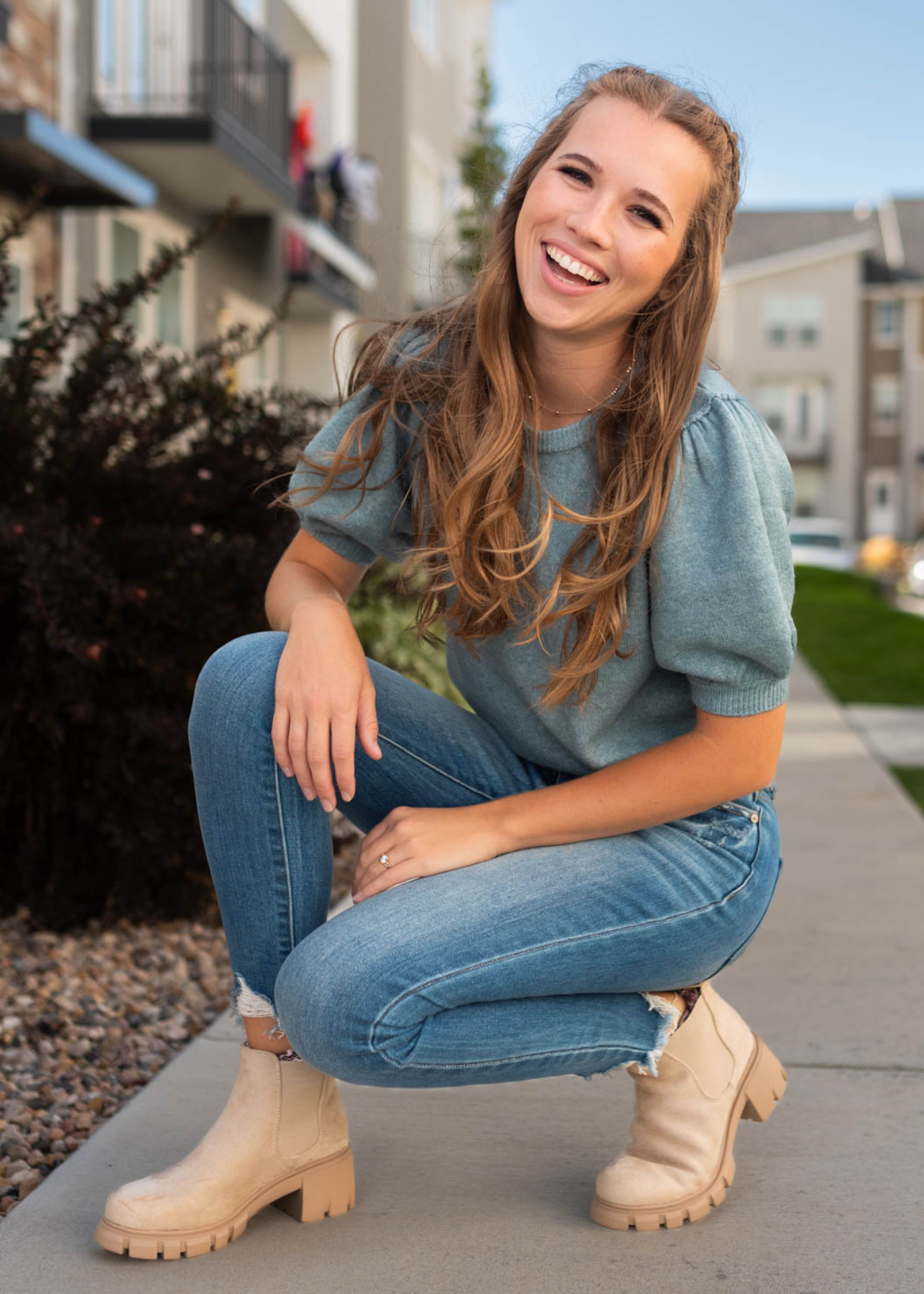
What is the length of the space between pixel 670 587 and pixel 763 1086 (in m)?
0.79

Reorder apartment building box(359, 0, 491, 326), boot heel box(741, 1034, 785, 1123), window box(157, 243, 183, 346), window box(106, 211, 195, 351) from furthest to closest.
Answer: apartment building box(359, 0, 491, 326) < window box(157, 243, 183, 346) < window box(106, 211, 195, 351) < boot heel box(741, 1034, 785, 1123)

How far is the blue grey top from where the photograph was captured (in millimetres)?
1779

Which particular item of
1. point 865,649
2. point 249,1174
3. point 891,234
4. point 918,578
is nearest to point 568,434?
point 249,1174

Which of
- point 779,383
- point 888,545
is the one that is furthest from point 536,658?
point 779,383

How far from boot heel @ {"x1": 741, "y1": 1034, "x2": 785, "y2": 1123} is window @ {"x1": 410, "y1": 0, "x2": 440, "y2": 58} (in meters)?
17.9

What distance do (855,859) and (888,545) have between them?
2615cm

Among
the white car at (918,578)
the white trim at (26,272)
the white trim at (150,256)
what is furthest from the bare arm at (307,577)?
the white car at (918,578)

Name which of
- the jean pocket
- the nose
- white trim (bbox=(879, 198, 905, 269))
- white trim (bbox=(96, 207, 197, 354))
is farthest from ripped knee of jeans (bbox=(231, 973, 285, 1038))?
white trim (bbox=(879, 198, 905, 269))

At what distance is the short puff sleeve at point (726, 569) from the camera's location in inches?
69.7

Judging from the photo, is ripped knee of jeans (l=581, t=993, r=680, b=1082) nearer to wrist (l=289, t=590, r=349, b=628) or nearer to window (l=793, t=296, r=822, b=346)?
wrist (l=289, t=590, r=349, b=628)

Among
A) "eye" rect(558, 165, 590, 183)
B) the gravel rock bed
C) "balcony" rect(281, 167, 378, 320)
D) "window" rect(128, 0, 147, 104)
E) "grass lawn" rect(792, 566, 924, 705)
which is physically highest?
"window" rect(128, 0, 147, 104)

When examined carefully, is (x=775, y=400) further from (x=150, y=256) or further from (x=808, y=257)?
(x=150, y=256)

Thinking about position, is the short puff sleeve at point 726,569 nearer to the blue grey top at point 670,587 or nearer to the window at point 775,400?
the blue grey top at point 670,587

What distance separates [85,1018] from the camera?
9.03 ft
